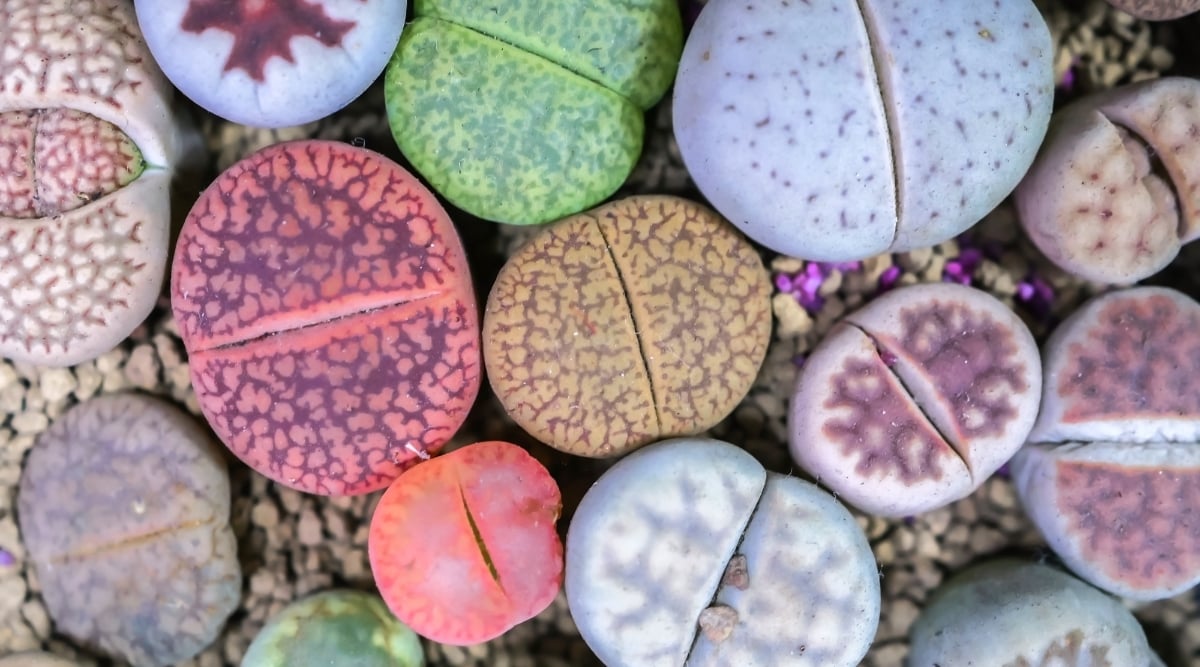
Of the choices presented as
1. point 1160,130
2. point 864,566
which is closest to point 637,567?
point 864,566

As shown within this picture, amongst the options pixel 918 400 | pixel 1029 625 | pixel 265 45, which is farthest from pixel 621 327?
pixel 1029 625

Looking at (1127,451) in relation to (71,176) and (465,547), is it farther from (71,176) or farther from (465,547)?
(71,176)

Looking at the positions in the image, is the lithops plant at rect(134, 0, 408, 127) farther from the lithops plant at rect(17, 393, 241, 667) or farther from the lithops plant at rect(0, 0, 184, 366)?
the lithops plant at rect(17, 393, 241, 667)

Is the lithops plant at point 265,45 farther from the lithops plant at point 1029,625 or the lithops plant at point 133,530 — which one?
the lithops plant at point 1029,625

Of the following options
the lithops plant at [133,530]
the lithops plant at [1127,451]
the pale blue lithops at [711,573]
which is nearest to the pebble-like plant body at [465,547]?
the pale blue lithops at [711,573]

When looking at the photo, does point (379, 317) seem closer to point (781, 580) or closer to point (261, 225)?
point (261, 225)

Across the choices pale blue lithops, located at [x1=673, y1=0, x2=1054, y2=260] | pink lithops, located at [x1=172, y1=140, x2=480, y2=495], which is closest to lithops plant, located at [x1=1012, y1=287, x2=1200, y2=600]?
pale blue lithops, located at [x1=673, y1=0, x2=1054, y2=260]
